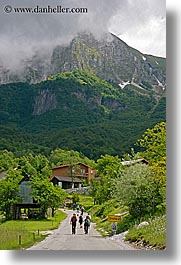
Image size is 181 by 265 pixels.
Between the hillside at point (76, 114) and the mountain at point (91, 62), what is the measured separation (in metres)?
0.13

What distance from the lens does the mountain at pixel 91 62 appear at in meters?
9.93

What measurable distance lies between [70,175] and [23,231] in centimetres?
140

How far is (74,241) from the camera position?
30.4ft

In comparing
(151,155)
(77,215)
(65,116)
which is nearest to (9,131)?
(65,116)

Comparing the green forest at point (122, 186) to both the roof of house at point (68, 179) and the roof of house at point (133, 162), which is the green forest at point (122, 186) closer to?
the roof of house at point (133, 162)

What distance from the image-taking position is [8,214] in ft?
33.1

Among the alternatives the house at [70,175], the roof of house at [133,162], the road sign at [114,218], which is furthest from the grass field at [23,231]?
the roof of house at [133,162]

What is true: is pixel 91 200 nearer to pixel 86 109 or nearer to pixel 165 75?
pixel 86 109

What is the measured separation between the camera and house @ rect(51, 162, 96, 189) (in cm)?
1029

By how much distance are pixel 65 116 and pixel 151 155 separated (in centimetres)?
183

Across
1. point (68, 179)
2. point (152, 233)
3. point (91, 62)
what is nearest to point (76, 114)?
point (91, 62)

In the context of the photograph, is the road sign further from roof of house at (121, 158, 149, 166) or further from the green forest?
roof of house at (121, 158, 149, 166)

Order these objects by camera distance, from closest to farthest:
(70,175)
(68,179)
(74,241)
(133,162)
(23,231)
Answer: (74,241) → (23,231) → (70,175) → (68,179) → (133,162)

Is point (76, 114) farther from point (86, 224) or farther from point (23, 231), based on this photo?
point (23, 231)
